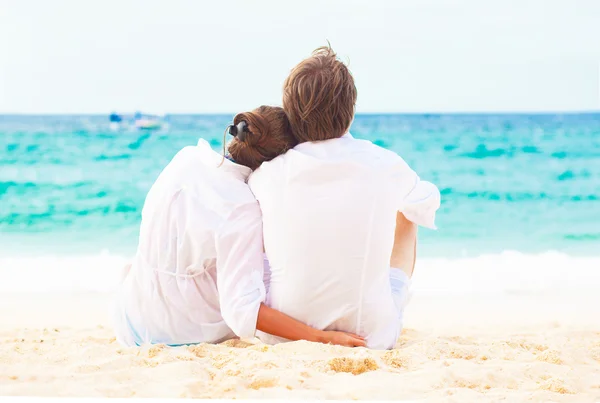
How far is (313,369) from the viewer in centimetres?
207

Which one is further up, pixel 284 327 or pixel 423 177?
pixel 423 177

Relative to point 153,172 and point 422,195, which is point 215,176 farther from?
point 153,172

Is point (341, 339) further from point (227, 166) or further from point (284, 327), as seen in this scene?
point (227, 166)

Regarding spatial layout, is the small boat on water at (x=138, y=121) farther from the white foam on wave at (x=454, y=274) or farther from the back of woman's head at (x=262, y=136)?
the back of woman's head at (x=262, y=136)

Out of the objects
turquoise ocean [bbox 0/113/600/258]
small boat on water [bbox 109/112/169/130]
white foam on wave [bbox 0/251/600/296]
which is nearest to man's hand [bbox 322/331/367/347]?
white foam on wave [bbox 0/251/600/296]

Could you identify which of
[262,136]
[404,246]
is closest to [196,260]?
[262,136]

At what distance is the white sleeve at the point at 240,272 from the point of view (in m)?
2.29

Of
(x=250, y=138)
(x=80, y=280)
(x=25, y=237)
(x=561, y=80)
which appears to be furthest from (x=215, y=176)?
(x=561, y=80)

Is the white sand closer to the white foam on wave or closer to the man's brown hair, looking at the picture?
the man's brown hair

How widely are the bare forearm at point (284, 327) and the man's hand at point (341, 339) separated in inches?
0.7

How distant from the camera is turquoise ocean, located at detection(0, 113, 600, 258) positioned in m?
7.30

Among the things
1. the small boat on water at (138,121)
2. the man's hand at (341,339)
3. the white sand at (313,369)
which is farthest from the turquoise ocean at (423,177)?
the man's hand at (341,339)

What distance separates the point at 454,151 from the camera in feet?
45.0

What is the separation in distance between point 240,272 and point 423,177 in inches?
372
